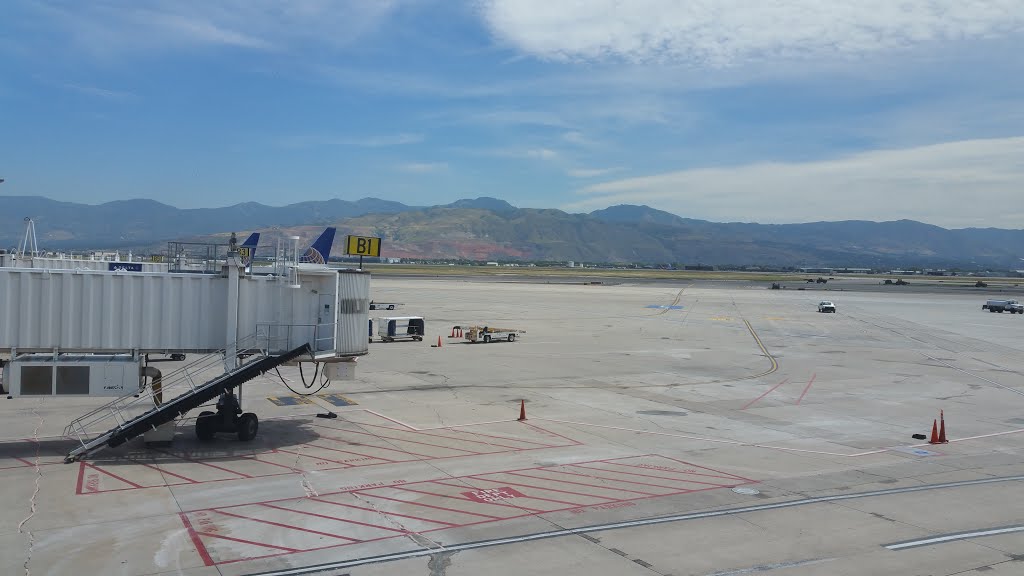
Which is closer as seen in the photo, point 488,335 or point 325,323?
point 325,323

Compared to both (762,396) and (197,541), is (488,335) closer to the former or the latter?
(762,396)

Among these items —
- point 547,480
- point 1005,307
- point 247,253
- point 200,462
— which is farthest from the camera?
point 1005,307

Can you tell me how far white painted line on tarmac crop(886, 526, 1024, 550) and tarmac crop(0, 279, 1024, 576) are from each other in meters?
0.08

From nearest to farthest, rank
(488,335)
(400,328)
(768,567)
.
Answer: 1. (768,567)
2. (488,335)
3. (400,328)

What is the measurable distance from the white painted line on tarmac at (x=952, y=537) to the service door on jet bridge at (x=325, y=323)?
1818cm

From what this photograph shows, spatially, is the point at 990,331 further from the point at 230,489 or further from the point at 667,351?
the point at 230,489

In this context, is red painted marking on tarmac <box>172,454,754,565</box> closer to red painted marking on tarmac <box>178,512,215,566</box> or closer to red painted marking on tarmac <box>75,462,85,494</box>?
red painted marking on tarmac <box>178,512,215,566</box>

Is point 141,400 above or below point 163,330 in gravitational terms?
below

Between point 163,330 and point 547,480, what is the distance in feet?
44.6

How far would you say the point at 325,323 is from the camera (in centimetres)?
2573

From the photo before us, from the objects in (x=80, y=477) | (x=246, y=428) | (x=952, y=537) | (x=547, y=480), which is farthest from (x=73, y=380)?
(x=952, y=537)

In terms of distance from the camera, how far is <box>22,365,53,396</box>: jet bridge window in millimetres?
22453

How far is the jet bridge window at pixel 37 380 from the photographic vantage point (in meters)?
22.5

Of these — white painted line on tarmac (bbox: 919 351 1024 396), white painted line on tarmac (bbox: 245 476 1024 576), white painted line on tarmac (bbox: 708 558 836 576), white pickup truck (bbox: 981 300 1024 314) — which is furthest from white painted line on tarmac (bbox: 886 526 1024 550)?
white pickup truck (bbox: 981 300 1024 314)
